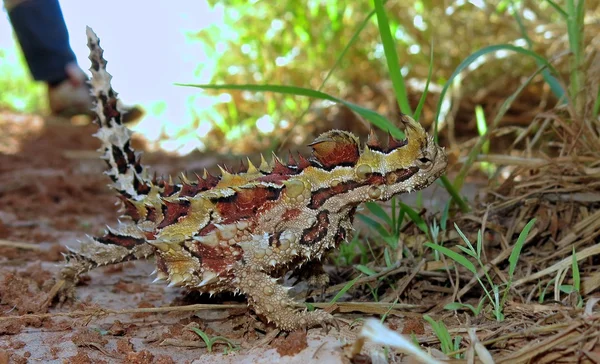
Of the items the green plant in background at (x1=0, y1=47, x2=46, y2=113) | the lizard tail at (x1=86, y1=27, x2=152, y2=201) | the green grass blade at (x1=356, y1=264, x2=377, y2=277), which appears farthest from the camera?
the green plant in background at (x1=0, y1=47, x2=46, y2=113)

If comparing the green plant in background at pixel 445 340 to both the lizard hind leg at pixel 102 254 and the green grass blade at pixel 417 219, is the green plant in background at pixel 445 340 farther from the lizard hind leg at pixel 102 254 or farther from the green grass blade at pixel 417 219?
the lizard hind leg at pixel 102 254

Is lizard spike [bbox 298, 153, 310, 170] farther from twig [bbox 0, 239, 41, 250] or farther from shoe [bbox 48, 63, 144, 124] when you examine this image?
shoe [bbox 48, 63, 144, 124]

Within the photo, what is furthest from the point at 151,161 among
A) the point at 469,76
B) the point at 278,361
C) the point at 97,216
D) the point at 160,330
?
the point at 278,361

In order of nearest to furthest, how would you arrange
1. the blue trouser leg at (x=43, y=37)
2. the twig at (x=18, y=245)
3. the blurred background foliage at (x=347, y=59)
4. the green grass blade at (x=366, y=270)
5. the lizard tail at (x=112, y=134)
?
the green grass blade at (x=366, y=270) < the lizard tail at (x=112, y=134) < the twig at (x=18, y=245) < the blurred background foliage at (x=347, y=59) < the blue trouser leg at (x=43, y=37)

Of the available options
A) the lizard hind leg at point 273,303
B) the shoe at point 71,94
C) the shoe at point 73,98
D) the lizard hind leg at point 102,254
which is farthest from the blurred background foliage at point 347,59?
the lizard hind leg at point 273,303

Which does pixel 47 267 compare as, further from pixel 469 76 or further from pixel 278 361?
pixel 469 76

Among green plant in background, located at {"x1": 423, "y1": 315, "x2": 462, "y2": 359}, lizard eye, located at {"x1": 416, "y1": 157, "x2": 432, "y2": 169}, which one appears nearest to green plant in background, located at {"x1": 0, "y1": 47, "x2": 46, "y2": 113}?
lizard eye, located at {"x1": 416, "y1": 157, "x2": 432, "y2": 169}
